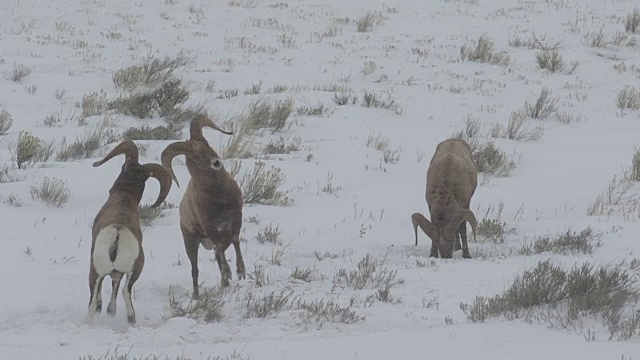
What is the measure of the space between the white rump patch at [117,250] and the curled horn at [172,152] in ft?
1.74

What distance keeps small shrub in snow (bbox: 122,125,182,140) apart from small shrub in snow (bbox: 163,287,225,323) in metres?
6.62

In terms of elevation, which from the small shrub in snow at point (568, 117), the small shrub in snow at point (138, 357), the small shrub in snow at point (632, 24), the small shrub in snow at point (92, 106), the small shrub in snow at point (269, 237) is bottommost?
the small shrub in snow at point (568, 117)

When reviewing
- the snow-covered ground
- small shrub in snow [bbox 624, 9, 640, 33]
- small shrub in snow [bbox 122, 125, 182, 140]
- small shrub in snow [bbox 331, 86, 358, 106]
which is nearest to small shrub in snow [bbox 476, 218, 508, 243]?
the snow-covered ground

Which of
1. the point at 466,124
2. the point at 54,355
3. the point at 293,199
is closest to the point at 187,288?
the point at 54,355

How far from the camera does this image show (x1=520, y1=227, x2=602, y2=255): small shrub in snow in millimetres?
7562

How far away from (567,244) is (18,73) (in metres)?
11.5

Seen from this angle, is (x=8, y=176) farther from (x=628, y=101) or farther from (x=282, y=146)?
(x=628, y=101)

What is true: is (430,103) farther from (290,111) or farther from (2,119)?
(2,119)

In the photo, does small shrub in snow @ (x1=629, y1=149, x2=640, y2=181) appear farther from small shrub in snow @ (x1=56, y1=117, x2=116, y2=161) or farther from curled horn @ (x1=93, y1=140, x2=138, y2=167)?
A: curled horn @ (x1=93, y1=140, x2=138, y2=167)

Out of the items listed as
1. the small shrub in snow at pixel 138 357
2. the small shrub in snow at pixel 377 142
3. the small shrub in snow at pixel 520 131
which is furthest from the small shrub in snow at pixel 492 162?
the small shrub in snow at pixel 138 357

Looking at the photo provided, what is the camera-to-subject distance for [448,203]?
816 cm

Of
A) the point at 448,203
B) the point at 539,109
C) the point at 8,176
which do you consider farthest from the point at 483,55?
the point at 8,176

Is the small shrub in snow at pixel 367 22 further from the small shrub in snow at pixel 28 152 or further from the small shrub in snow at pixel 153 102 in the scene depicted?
the small shrub in snow at pixel 28 152

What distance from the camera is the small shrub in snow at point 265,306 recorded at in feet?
18.5
